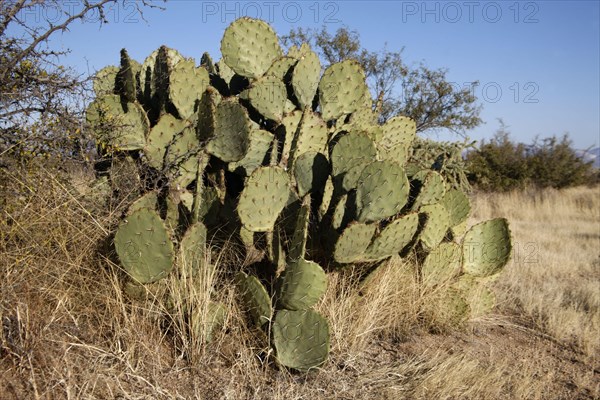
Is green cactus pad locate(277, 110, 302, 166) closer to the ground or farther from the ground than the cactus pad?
farther from the ground

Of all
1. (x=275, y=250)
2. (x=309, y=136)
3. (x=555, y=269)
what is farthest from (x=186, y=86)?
(x=555, y=269)

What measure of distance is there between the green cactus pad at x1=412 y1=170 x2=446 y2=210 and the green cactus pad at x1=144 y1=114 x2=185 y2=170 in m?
1.71

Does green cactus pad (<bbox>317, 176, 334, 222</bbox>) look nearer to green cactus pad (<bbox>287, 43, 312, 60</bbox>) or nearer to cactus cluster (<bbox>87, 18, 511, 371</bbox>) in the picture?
cactus cluster (<bbox>87, 18, 511, 371</bbox>)

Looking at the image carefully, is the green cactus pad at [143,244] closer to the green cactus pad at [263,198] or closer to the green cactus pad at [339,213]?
the green cactus pad at [263,198]

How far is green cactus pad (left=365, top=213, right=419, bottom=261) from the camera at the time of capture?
3.75m

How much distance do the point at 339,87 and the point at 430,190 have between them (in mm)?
967

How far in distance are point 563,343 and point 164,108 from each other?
3.35 m

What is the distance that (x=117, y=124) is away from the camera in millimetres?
3887

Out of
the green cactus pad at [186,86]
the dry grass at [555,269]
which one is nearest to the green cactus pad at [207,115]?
the green cactus pad at [186,86]

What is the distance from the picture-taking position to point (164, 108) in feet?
13.9

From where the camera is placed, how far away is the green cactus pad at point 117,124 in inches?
153

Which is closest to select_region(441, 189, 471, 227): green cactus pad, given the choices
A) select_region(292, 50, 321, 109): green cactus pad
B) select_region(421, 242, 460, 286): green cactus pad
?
select_region(421, 242, 460, 286): green cactus pad

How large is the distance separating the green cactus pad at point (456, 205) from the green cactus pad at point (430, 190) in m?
0.42

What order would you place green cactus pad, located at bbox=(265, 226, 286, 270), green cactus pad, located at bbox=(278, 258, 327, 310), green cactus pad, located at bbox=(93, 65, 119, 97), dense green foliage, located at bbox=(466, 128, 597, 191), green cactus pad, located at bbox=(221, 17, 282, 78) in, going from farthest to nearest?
dense green foliage, located at bbox=(466, 128, 597, 191) < green cactus pad, located at bbox=(93, 65, 119, 97) < green cactus pad, located at bbox=(221, 17, 282, 78) < green cactus pad, located at bbox=(265, 226, 286, 270) < green cactus pad, located at bbox=(278, 258, 327, 310)
